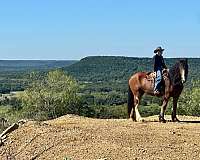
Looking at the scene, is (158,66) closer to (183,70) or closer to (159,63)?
(159,63)

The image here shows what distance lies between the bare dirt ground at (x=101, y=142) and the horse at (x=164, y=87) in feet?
5.73

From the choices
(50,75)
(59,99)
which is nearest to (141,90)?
(59,99)

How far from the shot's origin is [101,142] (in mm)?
11094

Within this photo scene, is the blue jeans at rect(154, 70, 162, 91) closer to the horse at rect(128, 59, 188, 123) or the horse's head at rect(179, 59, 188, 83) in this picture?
the horse at rect(128, 59, 188, 123)

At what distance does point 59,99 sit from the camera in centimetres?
4634

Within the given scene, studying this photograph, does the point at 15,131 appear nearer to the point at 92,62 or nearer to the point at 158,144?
the point at 158,144

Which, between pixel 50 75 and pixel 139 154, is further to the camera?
pixel 50 75

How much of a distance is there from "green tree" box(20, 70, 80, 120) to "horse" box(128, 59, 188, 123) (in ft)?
93.6

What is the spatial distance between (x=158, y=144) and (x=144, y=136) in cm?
62

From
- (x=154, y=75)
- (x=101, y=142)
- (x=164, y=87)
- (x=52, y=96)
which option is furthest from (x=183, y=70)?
(x=52, y=96)

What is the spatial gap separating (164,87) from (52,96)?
33.6m

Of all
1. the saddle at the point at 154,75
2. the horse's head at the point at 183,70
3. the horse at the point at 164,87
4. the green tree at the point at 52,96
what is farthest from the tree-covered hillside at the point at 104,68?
the horse's head at the point at 183,70

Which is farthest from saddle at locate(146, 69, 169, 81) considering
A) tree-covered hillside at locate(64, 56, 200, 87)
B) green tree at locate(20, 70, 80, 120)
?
tree-covered hillside at locate(64, 56, 200, 87)

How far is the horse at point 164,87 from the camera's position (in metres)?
14.4
